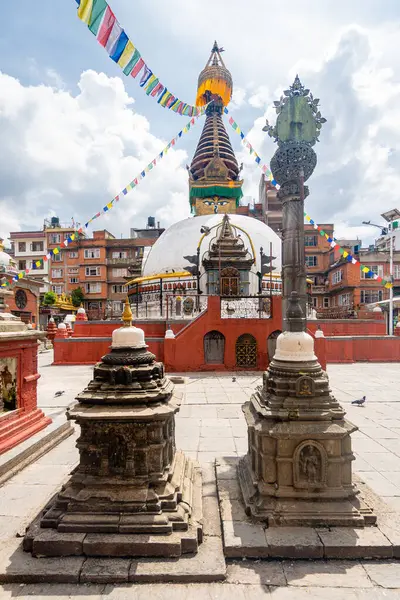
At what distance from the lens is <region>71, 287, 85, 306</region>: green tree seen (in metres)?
39.6

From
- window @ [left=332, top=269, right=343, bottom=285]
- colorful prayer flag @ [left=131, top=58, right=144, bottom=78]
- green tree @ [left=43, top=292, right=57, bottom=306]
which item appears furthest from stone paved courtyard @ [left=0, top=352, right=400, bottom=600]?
green tree @ [left=43, top=292, right=57, bottom=306]

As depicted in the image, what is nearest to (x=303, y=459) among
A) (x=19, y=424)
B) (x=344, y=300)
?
(x=19, y=424)

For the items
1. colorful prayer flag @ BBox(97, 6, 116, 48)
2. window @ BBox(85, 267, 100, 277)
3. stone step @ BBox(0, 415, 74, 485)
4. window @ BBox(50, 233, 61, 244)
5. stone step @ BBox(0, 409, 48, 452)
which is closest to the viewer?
stone step @ BBox(0, 415, 74, 485)

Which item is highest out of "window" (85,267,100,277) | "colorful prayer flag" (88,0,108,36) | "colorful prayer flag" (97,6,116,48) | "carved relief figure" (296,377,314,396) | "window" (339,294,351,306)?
Answer: "colorful prayer flag" (97,6,116,48)

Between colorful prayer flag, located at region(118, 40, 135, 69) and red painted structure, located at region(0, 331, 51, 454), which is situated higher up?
colorful prayer flag, located at region(118, 40, 135, 69)

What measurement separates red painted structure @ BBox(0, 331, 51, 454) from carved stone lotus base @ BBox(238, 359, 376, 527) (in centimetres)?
416

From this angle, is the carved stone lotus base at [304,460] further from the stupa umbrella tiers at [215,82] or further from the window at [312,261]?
the stupa umbrella tiers at [215,82]

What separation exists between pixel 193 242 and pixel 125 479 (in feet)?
74.2

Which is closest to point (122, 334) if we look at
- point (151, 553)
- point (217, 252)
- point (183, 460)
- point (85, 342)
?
point (183, 460)

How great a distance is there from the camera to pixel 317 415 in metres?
4.17

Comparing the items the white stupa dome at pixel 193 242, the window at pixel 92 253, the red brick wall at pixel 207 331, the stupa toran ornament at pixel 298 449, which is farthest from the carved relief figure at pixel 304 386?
the window at pixel 92 253

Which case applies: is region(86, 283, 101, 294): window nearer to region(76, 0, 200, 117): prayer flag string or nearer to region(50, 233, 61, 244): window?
region(50, 233, 61, 244): window

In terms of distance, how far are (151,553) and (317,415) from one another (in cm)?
232

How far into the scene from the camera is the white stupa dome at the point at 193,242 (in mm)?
25031
